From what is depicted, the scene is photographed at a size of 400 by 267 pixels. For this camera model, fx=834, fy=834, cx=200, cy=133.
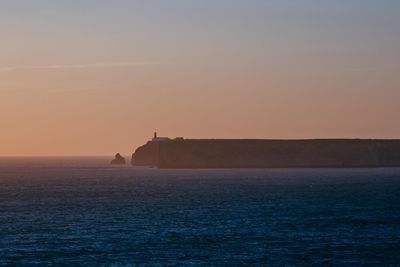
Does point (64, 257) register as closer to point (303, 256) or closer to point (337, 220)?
point (303, 256)

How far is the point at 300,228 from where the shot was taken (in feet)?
287

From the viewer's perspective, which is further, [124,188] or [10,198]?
[124,188]

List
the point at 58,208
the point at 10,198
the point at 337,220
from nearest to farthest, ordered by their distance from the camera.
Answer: the point at 337,220 → the point at 58,208 → the point at 10,198

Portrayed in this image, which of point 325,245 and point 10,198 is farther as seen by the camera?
point 10,198

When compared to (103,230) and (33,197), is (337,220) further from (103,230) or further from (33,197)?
(33,197)

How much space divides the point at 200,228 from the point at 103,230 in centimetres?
1015

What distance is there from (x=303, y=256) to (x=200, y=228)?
70.6ft

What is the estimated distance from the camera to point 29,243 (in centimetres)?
7662

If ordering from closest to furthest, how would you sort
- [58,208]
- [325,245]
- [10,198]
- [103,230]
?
1. [325,245]
2. [103,230]
3. [58,208]
4. [10,198]

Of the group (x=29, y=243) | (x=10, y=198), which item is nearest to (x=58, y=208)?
(x=10, y=198)

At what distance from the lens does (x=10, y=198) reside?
142m

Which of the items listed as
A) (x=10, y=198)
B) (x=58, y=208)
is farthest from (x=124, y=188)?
(x=58, y=208)

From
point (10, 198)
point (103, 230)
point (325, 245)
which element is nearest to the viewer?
point (325, 245)

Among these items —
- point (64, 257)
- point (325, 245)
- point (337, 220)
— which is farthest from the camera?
point (337, 220)
